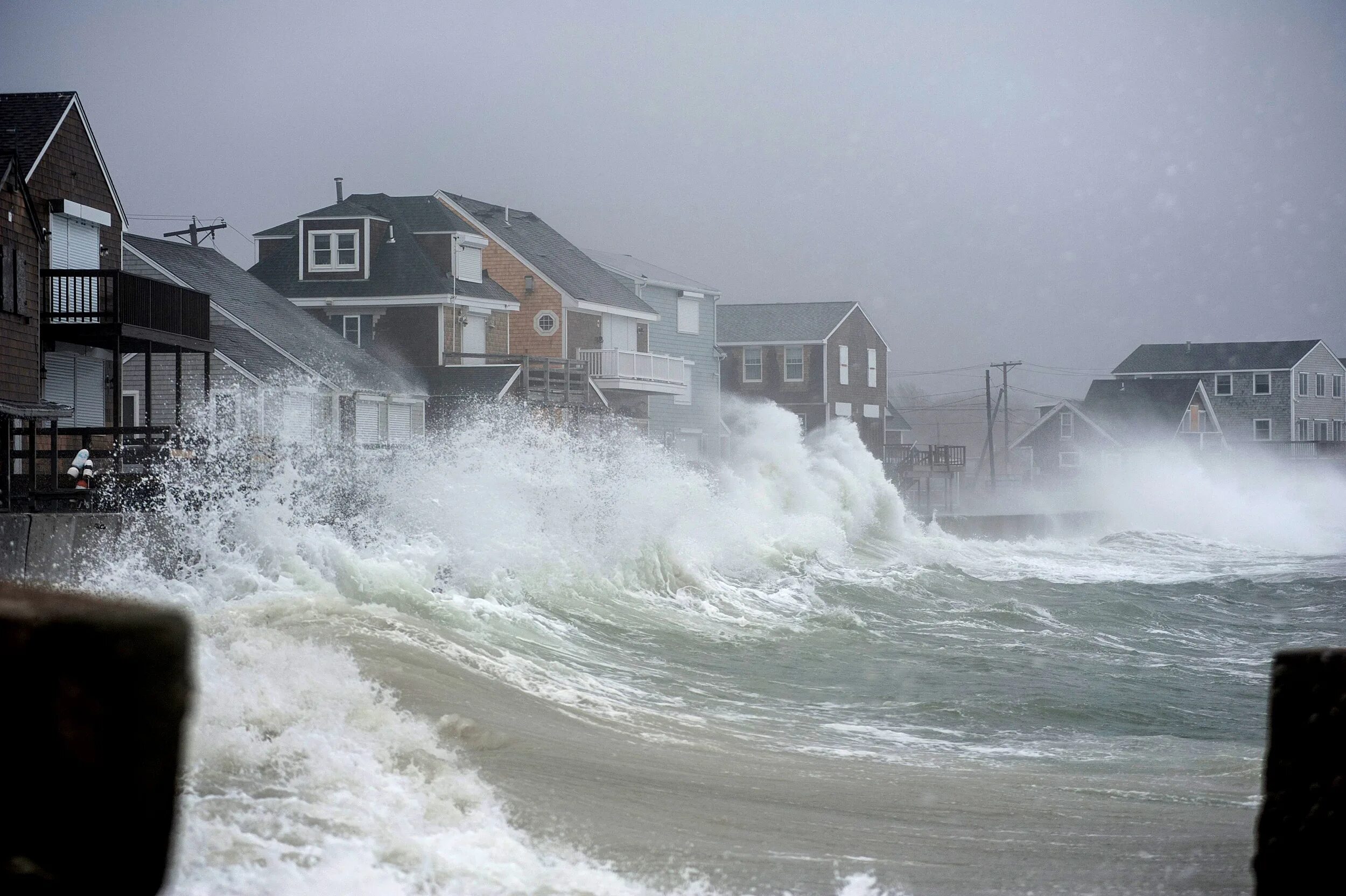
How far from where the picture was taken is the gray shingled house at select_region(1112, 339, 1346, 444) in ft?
247

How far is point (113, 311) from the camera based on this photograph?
902 inches

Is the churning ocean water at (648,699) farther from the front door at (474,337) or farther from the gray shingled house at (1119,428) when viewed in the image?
the gray shingled house at (1119,428)

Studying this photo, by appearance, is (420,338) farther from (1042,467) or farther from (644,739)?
(1042,467)

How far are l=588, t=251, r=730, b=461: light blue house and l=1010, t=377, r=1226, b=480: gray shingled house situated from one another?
24.5m

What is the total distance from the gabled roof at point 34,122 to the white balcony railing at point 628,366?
18675mm

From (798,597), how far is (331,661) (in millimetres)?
13226

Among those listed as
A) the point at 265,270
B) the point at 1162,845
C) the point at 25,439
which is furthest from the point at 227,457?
the point at 265,270

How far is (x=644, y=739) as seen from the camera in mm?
9586

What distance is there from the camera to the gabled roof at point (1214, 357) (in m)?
76.1

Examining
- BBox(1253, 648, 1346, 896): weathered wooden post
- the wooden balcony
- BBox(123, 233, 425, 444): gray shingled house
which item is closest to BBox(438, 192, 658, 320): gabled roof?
BBox(123, 233, 425, 444): gray shingled house

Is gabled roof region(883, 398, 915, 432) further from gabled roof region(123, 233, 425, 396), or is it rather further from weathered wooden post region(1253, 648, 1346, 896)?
weathered wooden post region(1253, 648, 1346, 896)

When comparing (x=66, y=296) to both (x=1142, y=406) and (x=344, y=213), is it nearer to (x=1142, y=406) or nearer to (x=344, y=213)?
(x=344, y=213)

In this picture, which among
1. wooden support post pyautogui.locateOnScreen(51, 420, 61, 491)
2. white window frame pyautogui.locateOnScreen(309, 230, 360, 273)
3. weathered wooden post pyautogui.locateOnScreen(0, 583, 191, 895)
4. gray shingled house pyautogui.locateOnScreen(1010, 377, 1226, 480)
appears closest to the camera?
weathered wooden post pyautogui.locateOnScreen(0, 583, 191, 895)

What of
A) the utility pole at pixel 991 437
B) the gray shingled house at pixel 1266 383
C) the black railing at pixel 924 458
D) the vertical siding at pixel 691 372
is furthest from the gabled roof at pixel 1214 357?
the vertical siding at pixel 691 372
